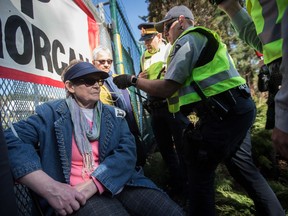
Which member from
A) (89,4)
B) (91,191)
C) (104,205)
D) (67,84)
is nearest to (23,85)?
(67,84)

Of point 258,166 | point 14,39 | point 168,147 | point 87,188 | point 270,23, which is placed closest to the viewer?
point 270,23

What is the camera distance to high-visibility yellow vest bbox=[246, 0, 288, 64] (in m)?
1.15

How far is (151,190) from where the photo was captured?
1.78 meters

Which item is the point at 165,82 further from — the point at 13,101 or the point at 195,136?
the point at 13,101

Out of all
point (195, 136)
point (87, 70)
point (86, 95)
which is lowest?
point (195, 136)

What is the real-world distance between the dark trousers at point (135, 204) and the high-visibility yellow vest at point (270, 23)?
104cm

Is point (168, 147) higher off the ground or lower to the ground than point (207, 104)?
lower

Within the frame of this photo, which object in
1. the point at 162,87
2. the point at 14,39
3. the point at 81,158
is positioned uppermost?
the point at 14,39

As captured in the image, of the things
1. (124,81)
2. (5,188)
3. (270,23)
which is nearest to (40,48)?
(124,81)

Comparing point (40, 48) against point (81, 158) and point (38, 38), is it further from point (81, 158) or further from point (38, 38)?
point (81, 158)

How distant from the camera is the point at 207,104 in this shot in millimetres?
1891

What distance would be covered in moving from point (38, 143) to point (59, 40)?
3.29ft

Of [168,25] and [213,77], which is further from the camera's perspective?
[168,25]

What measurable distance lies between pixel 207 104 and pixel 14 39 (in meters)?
1.34
